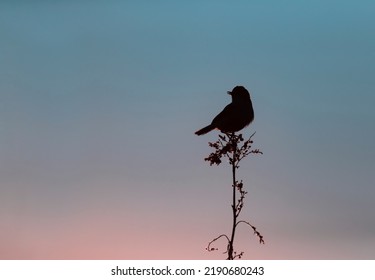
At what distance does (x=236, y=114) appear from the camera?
3521 mm

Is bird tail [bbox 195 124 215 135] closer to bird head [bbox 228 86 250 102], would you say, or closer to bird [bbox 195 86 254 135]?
bird [bbox 195 86 254 135]

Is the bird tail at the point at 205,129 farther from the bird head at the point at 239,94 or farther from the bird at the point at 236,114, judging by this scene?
the bird head at the point at 239,94

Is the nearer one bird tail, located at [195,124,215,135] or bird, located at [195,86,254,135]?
bird, located at [195,86,254,135]

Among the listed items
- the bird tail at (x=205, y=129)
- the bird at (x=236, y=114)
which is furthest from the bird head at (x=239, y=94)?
the bird tail at (x=205, y=129)

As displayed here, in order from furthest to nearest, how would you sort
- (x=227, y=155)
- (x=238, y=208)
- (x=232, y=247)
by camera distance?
(x=227, y=155), (x=238, y=208), (x=232, y=247)

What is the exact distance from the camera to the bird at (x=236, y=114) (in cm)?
349

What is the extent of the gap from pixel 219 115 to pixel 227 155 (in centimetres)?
119

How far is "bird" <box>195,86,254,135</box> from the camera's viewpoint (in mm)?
3486

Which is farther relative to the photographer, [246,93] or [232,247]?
[246,93]

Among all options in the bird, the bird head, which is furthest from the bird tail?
the bird head
